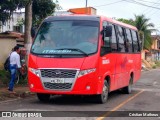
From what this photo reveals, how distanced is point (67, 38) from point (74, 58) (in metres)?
0.93

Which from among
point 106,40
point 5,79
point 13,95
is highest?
point 106,40

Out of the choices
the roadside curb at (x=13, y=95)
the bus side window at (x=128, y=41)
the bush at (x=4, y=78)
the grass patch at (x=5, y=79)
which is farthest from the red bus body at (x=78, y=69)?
the bush at (x=4, y=78)

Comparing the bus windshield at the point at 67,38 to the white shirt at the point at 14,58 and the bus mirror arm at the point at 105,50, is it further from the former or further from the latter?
the white shirt at the point at 14,58

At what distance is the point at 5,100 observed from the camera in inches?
543

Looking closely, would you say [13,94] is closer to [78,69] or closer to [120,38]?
[78,69]

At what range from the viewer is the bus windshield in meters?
12.8

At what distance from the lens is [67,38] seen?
43.0 feet

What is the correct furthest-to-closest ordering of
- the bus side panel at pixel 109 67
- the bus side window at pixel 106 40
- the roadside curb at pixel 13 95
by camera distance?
the roadside curb at pixel 13 95 → the bus side window at pixel 106 40 → the bus side panel at pixel 109 67

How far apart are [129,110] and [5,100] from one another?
168 inches

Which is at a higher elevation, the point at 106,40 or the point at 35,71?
the point at 106,40

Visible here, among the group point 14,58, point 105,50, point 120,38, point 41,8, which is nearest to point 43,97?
point 14,58

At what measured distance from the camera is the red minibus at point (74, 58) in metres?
12.3

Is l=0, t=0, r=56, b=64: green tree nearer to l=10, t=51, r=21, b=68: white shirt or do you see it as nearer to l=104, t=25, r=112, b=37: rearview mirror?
l=10, t=51, r=21, b=68: white shirt

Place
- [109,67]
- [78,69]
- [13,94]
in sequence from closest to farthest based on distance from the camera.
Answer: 1. [78,69]
2. [109,67]
3. [13,94]
